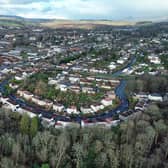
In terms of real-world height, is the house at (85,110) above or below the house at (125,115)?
above

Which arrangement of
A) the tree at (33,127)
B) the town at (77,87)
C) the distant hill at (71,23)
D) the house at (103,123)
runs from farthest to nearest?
the distant hill at (71,23) < the town at (77,87) < the house at (103,123) < the tree at (33,127)

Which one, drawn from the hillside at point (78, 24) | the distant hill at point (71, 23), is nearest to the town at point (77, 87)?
the hillside at point (78, 24)

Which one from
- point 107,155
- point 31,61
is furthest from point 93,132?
point 31,61

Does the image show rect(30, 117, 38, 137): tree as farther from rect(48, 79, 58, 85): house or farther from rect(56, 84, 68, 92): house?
rect(48, 79, 58, 85): house

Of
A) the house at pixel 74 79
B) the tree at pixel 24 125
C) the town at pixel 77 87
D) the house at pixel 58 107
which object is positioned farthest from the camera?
the house at pixel 74 79

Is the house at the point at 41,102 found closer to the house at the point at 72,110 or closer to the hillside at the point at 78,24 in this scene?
the house at the point at 72,110

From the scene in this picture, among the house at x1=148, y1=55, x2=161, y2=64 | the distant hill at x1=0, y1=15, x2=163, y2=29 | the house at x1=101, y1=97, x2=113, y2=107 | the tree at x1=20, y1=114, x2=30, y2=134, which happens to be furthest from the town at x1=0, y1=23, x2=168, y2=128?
the distant hill at x1=0, y1=15, x2=163, y2=29

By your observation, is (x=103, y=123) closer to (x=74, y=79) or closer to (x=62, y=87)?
(x=62, y=87)

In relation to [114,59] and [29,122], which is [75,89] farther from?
[114,59]

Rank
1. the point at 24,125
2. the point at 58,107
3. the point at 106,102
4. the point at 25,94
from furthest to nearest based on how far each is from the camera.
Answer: the point at 25,94 < the point at 106,102 < the point at 58,107 < the point at 24,125

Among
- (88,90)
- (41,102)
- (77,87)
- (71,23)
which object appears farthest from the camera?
(71,23)

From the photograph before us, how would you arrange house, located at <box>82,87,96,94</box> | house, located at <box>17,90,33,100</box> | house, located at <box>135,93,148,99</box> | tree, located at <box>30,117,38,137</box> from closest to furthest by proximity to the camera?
tree, located at <box>30,117,38,137</box>, house, located at <box>17,90,33,100</box>, house, located at <box>135,93,148,99</box>, house, located at <box>82,87,96,94</box>

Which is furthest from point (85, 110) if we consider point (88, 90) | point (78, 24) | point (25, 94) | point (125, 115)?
point (78, 24)
